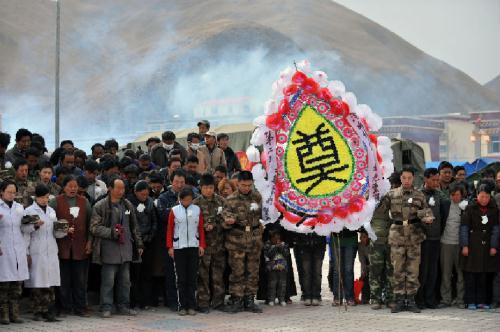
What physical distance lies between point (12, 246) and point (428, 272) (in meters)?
5.53

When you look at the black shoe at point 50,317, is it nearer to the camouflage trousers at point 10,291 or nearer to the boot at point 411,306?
the camouflage trousers at point 10,291

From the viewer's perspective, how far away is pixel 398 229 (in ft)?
35.0

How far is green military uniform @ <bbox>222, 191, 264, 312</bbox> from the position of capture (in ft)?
35.2

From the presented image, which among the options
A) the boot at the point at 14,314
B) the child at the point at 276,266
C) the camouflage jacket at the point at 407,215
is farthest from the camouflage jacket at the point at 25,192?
the camouflage jacket at the point at 407,215

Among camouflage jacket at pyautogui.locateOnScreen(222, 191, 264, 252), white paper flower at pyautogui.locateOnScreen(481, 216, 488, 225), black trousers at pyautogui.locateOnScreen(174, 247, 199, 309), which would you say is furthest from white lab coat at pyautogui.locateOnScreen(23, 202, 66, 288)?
white paper flower at pyautogui.locateOnScreen(481, 216, 488, 225)

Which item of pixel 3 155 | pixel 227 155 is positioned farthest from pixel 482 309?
pixel 3 155

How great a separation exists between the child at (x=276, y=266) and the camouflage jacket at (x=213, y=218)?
31.8 inches

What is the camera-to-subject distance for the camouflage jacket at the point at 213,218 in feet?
35.4

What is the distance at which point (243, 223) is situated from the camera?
10773 millimetres

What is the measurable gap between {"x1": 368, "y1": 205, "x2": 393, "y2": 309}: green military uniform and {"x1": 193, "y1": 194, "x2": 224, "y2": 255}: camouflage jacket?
209 centimetres

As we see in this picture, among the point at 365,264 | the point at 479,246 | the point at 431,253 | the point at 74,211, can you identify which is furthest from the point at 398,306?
the point at 74,211

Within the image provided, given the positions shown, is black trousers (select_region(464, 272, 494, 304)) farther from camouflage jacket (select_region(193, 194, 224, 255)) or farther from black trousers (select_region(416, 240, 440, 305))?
camouflage jacket (select_region(193, 194, 224, 255))

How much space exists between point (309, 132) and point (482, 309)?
11.0 feet

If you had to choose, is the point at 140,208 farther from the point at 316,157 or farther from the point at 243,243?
the point at 316,157
